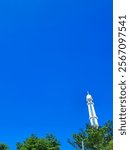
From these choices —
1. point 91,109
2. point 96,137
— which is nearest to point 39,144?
point 96,137

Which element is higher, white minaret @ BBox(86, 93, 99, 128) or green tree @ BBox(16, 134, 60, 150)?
white minaret @ BBox(86, 93, 99, 128)

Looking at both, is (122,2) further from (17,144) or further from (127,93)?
(17,144)

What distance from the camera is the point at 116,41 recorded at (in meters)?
8.55

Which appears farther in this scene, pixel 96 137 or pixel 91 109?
pixel 91 109

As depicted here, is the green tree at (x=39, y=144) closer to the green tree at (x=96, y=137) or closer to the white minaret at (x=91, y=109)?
the green tree at (x=96, y=137)

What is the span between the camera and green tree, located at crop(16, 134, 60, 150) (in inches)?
1615

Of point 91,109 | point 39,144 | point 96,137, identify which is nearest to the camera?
point 96,137

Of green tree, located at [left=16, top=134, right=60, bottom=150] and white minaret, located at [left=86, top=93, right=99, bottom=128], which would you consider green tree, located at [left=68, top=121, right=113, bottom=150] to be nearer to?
green tree, located at [left=16, top=134, right=60, bottom=150]

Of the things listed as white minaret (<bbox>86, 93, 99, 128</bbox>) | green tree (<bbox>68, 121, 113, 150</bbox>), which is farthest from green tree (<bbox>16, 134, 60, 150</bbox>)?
white minaret (<bbox>86, 93, 99, 128</bbox>)

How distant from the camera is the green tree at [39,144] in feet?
135

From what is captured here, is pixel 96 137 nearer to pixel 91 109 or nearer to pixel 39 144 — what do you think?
pixel 39 144

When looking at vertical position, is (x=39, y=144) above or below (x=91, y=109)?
below

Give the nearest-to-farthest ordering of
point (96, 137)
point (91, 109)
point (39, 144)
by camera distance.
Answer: point (96, 137)
point (39, 144)
point (91, 109)

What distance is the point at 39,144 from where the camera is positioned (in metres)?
41.2
